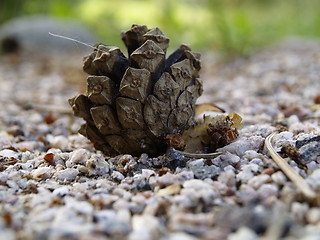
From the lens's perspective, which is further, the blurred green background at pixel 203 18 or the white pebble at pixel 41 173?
the blurred green background at pixel 203 18

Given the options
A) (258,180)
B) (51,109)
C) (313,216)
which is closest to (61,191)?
(258,180)

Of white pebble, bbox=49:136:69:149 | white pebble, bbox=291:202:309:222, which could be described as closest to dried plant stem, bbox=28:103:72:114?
white pebble, bbox=49:136:69:149

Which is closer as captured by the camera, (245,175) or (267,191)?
(267,191)

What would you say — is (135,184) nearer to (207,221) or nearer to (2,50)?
(207,221)

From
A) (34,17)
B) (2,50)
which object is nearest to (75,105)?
(2,50)

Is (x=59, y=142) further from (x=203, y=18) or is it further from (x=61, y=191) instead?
(x=203, y=18)

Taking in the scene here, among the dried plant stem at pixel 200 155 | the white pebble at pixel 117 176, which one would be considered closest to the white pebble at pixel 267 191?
the dried plant stem at pixel 200 155

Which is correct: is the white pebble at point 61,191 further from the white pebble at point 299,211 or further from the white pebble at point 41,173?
the white pebble at point 299,211

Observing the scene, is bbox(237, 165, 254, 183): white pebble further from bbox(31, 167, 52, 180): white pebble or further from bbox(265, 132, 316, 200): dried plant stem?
bbox(31, 167, 52, 180): white pebble
